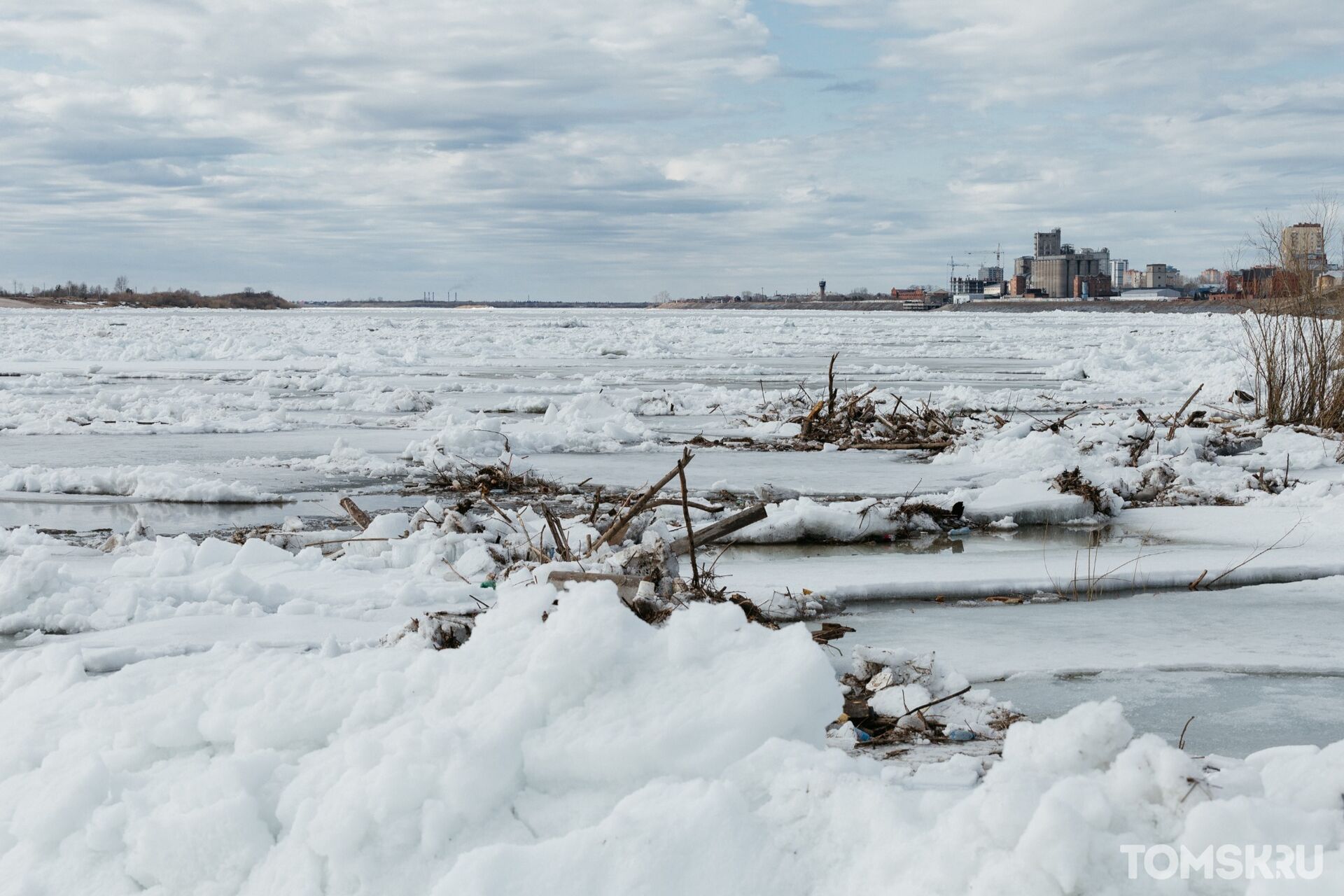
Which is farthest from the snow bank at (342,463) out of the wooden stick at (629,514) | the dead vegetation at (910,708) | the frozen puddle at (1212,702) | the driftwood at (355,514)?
the frozen puddle at (1212,702)

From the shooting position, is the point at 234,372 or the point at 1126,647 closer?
the point at 1126,647

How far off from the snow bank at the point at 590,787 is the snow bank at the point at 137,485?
4450 millimetres

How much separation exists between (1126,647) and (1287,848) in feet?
6.78

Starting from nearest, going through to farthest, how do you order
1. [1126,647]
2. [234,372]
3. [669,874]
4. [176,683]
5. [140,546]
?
[669,874], [176,683], [1126,647], [140,546], [234,372]

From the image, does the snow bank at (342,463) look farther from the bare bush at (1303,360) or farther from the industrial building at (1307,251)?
the industrial building at (1307,251)

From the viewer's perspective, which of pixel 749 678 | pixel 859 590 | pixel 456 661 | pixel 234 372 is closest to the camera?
pixel 749 678

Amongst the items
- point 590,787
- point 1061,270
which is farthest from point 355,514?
point 1061,270

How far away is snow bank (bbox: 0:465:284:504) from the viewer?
280 inches

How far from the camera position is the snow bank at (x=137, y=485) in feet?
23.4

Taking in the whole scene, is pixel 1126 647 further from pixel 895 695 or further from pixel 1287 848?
pixel 1287 848

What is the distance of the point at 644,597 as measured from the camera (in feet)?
11.2

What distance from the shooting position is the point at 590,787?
2.38m

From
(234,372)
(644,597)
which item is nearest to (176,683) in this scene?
(644,597)

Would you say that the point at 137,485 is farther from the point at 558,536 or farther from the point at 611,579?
the point at 611,579
